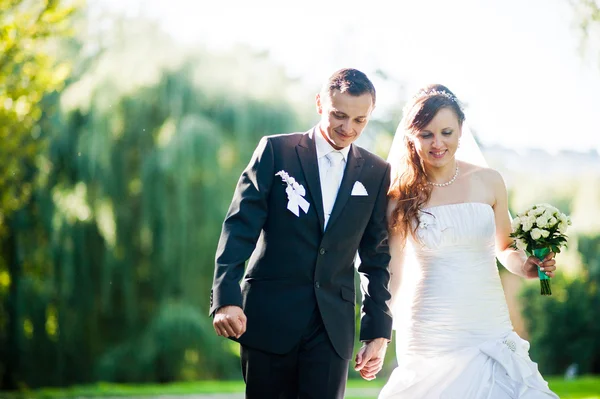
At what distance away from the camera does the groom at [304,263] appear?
314 centimetres

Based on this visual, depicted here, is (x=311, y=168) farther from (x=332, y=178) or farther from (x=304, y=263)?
(x=304, y=263)

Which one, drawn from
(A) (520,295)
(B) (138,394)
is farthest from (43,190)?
(A) (520,295)

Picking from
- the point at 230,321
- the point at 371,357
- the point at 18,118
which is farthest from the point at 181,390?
the point at 230,321

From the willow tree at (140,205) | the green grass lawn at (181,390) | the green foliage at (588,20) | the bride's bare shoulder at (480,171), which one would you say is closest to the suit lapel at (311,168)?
the bride's bare shoulder at (480,171)

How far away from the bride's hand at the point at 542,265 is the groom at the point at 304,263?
680 mm

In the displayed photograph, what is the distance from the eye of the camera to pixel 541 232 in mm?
3449

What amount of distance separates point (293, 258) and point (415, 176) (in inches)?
33.2

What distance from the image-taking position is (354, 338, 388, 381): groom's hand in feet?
10.7

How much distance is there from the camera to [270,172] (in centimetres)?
327

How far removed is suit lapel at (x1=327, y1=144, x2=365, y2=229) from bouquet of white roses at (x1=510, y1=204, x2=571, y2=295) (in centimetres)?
78

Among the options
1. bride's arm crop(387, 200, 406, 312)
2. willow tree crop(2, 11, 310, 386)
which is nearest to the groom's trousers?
bride's arm crop(387, 200, 406, 312)

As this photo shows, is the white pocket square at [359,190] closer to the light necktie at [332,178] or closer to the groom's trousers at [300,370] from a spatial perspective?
the light necktie at [332,178]

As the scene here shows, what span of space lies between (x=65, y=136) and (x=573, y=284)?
9538mm

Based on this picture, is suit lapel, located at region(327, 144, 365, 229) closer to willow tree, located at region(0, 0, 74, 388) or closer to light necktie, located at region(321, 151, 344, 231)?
light necktie, located at region(321, 151, 344, 231)
